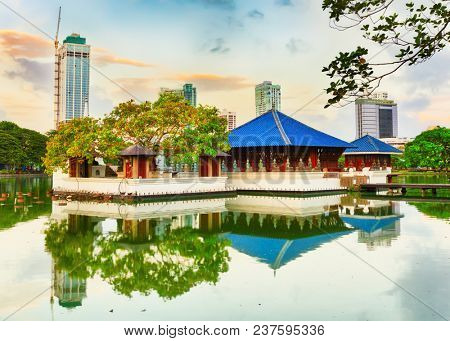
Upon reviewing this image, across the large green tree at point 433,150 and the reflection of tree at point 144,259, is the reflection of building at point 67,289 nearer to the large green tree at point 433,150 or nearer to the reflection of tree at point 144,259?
the reflection of tree at point 144,259

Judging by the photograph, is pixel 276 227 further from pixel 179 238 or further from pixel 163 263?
pixel 163 263

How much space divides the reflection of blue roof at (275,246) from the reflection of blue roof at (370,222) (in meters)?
1.44

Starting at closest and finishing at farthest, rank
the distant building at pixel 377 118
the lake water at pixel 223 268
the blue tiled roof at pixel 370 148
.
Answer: the lake water at pixel 223 268
the blue tiled roof at pixel 370 148
the distant building at pixel 377 118

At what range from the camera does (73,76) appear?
113250 millimetres

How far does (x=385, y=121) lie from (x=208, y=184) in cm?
12938

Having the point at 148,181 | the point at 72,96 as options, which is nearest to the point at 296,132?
the point at 148,181

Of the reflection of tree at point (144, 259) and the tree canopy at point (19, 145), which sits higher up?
the tree canopy at point (19, 145)

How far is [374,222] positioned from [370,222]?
0.15 metres

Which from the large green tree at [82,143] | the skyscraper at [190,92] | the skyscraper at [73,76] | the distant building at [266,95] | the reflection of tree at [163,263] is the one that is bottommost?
the reflection of tree at [163,263]

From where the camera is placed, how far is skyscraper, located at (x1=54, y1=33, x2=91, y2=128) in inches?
4153

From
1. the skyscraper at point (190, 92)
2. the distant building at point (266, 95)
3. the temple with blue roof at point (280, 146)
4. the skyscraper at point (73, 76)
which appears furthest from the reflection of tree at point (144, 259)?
the skyscraper at point (73, 76)

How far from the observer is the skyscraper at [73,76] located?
105 metres

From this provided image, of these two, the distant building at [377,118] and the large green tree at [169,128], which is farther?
the distant building at [377,118]

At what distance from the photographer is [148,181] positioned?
2370 cm
